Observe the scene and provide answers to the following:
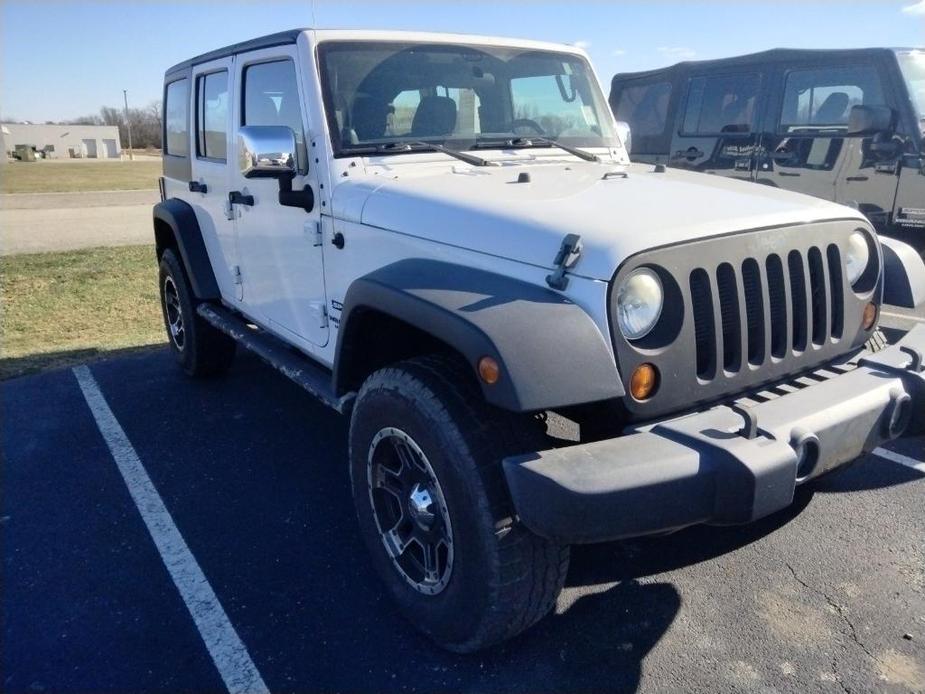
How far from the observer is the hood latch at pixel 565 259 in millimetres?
2184

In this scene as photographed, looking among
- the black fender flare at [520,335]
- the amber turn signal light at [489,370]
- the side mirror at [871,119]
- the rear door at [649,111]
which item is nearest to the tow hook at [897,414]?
the black fender flare at [520,335]

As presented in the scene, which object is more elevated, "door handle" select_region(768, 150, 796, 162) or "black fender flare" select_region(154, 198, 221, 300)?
"door handle" select_region(768, 150, 796, 162)

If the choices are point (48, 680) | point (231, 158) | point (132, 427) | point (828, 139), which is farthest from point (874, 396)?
point (828, 139)

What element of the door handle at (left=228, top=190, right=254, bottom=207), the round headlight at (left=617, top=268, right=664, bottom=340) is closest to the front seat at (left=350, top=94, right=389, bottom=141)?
the door handle at (left=228, top=190, right=254, bottom=207)

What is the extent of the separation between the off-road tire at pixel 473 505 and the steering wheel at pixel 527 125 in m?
1.72

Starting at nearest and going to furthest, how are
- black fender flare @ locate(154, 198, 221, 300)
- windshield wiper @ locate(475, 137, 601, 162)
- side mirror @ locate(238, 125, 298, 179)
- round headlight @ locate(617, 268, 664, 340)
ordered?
round headlight @ locate(617, 268, 664, 340) → side mirror @ locate(238, 125, 298, 179) → windshield wiper @ locate(475, 137, 601, 162) → black fender flare @ locate(154, 198, 221, 300)

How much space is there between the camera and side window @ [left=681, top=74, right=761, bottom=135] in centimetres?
738

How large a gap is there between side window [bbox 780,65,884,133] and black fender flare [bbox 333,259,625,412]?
18.9 ft

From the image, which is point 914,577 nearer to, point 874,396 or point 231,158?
point 874,396

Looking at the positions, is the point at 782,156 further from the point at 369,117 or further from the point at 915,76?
the point at 369,117

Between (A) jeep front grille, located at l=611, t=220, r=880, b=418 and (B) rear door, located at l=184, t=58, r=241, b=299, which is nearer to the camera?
(A) jeep front grille, located at l=611, t=220, r=880, b=418

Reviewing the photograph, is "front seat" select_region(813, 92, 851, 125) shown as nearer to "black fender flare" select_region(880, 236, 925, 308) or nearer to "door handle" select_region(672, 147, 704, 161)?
"door handle" select_region(672, 147, 704, 161)

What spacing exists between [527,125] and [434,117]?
60 cm

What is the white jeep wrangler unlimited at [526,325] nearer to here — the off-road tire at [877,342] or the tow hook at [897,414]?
the tow hook at [897,414]
